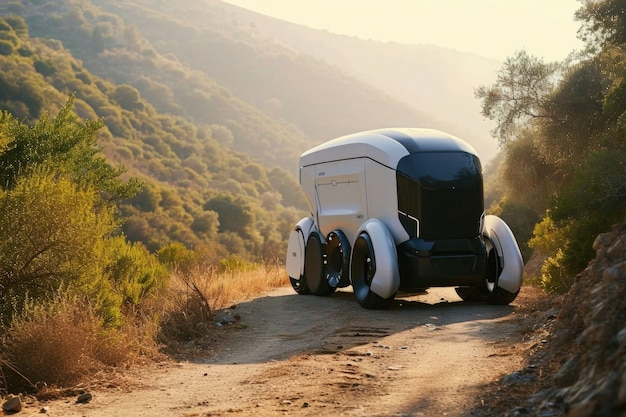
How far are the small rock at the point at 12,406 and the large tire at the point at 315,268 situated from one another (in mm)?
8803

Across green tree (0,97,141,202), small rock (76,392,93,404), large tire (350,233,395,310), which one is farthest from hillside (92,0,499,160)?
small rock (76,392,93,404)

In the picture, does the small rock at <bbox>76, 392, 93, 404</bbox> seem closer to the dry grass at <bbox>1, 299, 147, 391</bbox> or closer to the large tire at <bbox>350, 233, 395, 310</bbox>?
the dry grass at <bbox>1, 299, 147, 391</bbox>

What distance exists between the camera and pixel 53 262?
10.7m

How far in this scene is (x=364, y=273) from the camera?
14641 millimetres

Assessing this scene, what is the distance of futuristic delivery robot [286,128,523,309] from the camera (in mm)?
13633

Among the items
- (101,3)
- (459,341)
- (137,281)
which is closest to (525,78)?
(137,281)

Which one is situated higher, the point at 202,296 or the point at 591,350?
the point at 591,350

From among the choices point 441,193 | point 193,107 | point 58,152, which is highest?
point 193,107

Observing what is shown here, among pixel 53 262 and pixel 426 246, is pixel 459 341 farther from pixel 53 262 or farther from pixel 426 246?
pixel 53 262

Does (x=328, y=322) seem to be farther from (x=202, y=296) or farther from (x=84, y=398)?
(x=84, y=398)

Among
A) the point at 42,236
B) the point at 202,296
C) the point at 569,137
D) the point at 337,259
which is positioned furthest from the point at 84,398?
the point at 569,137

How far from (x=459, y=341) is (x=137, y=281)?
21.8 ft

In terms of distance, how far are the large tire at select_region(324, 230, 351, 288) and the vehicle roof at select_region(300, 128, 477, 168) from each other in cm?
145

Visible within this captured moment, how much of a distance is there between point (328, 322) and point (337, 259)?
11.3ft
